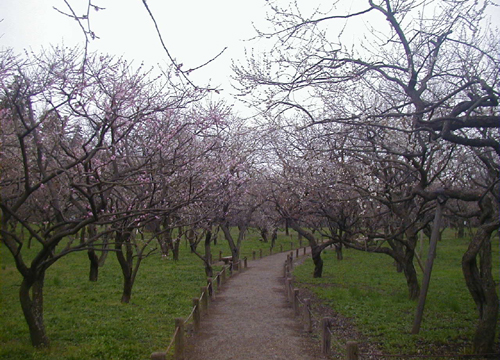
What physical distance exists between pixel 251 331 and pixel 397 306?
4212 mm

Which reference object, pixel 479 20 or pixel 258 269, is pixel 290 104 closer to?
pixel 479 20

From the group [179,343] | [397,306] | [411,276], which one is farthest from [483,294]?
[411,276]

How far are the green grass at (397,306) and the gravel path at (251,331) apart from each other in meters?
1.23

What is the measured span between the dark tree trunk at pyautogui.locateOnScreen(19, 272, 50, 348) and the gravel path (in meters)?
2.45

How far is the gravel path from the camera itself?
27.1 ft

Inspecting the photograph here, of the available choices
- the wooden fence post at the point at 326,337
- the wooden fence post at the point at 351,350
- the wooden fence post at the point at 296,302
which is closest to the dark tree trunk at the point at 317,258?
the wooden fence post at the point at 296,302

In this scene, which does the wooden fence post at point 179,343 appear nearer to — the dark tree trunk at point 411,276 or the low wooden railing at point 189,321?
the low wooden railing at point 189,321

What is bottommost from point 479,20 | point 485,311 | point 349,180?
point 485,311

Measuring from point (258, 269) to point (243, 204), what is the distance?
4.43 m

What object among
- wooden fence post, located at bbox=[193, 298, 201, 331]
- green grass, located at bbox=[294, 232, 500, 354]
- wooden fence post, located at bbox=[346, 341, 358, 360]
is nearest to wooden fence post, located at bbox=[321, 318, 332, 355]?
green grass, located at bbox=[294, 232, 500, 354]

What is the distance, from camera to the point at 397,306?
39.1 ft

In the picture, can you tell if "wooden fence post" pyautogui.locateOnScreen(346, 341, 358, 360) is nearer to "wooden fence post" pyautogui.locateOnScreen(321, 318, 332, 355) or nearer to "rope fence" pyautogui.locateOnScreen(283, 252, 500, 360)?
"rope fence" pyautogui.locateOnScreen(283, 252, 500, 360)

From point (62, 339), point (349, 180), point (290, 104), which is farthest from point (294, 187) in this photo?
point (62, 339)

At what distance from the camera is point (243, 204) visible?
22.1 metres
